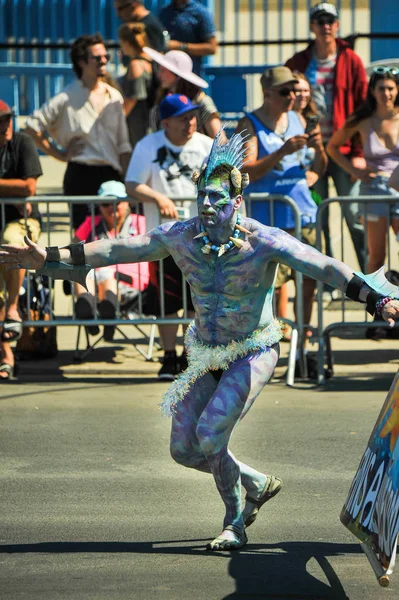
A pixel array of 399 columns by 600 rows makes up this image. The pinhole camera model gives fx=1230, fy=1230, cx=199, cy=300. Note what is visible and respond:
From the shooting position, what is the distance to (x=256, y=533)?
5.84 m

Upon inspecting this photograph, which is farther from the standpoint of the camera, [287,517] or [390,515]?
[287,517]

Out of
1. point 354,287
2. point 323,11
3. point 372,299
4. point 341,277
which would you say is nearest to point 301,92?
point 323,11

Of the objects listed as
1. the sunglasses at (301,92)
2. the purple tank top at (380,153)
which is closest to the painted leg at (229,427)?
the sunglasses at (301,92)

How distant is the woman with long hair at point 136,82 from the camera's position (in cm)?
1068

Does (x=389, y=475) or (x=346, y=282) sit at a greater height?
(x=346, y=282)

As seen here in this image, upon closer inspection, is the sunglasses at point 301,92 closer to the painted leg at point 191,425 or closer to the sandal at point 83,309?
the sandal at point 83,309

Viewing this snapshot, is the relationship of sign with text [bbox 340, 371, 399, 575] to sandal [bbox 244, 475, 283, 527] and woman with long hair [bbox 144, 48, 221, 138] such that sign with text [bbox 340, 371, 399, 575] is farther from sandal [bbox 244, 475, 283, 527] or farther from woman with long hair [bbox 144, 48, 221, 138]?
woman with long hair [bbox 144, 48, 221, 138]

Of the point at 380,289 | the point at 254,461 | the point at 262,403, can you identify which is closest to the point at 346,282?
the point at 380,289

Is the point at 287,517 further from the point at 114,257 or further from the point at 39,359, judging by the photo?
the point at 39,359

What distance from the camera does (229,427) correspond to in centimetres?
546

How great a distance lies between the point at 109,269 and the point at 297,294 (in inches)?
58.8

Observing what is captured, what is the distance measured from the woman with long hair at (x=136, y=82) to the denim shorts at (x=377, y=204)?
217 centimetres

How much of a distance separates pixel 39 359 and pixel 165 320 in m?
1.27

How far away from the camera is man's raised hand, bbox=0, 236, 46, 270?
18.6ft
